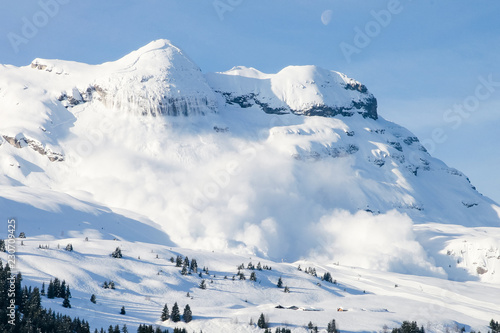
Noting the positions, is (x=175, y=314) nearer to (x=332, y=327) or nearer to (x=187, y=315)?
(x=187, y=315)

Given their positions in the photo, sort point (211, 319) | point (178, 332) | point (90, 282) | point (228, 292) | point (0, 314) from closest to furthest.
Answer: point (0, 314) → point (178, 332) → point (211, 319) → point (90, 282) → point (228, 292)

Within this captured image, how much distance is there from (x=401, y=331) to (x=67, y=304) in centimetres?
7789

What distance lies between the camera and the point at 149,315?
525 ft

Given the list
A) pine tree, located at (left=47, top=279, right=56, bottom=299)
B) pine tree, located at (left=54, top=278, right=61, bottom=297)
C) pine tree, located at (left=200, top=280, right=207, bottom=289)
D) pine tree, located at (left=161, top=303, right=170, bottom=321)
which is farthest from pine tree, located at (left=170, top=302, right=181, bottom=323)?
pine tree, located at (left=200, top=280, right=207, bottom=289)

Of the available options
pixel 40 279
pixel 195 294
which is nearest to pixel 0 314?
pixel 40 279

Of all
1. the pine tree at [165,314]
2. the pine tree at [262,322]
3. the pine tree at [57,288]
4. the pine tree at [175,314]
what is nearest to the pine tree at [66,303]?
the pine tree at [57,288]

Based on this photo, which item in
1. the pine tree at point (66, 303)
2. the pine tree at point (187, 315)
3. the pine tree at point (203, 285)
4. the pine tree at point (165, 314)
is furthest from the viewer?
the pine tree at point (203, 285)

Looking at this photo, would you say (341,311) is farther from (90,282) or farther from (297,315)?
(90,282)

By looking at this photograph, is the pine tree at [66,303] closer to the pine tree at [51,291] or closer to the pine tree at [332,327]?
the pine tree at [51,291]

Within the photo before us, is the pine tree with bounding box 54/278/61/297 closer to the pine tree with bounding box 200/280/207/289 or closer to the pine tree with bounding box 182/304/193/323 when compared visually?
the pine tree with bounding box 182/304/193/323

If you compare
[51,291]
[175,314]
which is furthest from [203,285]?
[51,291]

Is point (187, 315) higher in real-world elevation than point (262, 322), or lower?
lower

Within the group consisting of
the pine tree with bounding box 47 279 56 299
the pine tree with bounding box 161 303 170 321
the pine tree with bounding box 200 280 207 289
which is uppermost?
the pine tree with bounding box 200 280 207 289

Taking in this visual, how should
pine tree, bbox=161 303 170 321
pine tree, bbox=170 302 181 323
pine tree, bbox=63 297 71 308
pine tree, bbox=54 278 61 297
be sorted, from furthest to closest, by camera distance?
pine tree, bbox=161 303 170 321, pine tree, bbox=170 302 181 323, pine tree, bbox=54 278 61 297, pine tree, bbox=63 297 71 308
